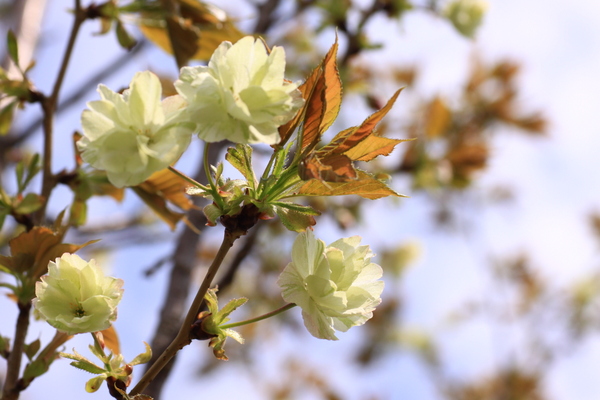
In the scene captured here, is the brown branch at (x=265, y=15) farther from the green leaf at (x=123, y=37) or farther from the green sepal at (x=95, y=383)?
the green sepal at (x=95, y=383)

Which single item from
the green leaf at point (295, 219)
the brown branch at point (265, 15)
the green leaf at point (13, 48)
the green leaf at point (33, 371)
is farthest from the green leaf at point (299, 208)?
the brown branch at point (265, 15)

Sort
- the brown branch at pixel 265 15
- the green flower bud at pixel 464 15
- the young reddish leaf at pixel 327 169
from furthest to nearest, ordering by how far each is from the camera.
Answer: the green flower bud at pixel 464 15 < the brown branch at pixel 265 15 < the young reddish leaf at pixel 327 169

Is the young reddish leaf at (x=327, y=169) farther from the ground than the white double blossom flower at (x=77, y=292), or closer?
farther from the ground

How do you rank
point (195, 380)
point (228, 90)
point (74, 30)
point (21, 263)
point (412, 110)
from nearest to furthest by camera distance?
1. point (228, 90)
2. point (21, 263)
3. point (74, 30)
4. point (412, 110)
5. point (195, 380)

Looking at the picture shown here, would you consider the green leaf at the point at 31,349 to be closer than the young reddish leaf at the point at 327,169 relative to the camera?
No

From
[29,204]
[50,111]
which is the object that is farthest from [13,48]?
[29,204]

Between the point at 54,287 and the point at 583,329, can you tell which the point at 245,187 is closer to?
the point at 54,287

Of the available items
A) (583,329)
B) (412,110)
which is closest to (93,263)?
(412,110)
